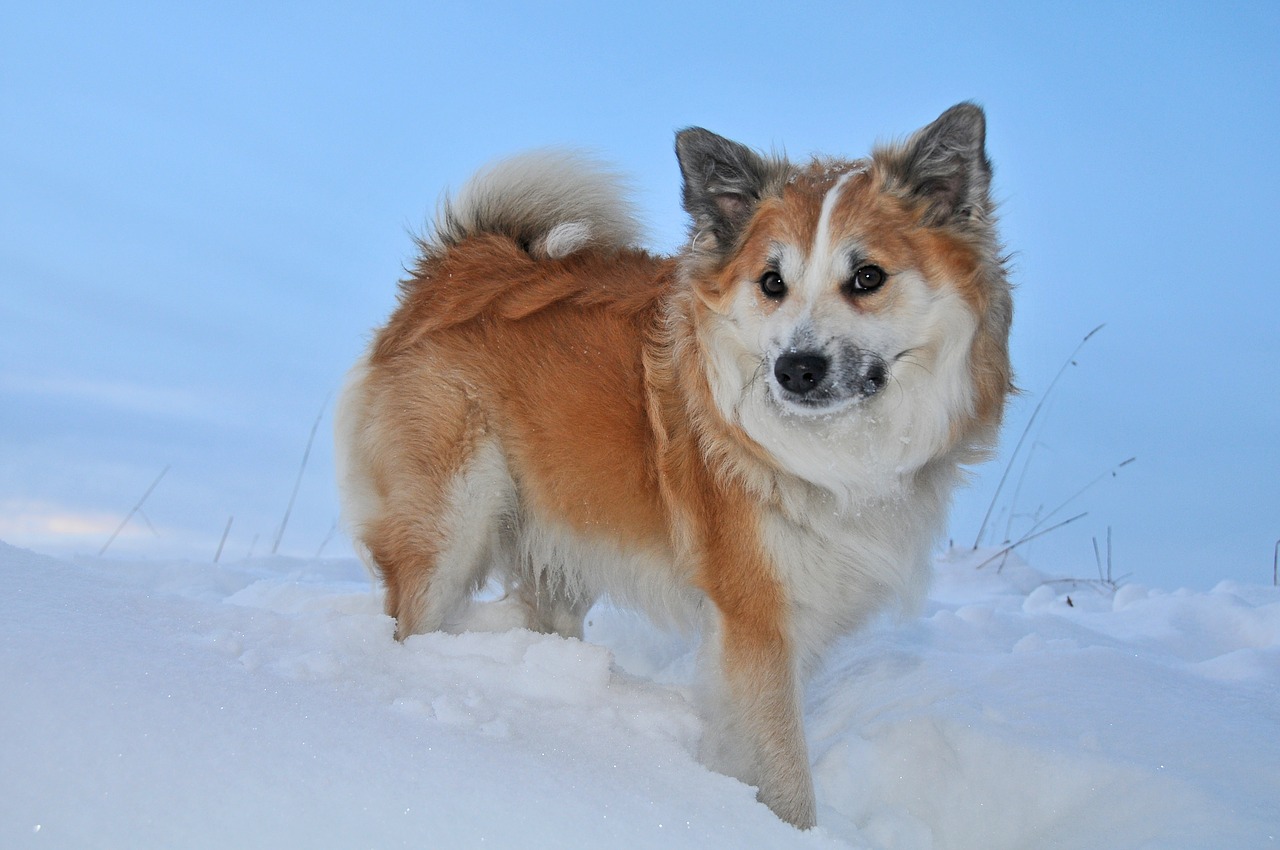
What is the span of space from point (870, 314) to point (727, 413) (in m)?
0.49

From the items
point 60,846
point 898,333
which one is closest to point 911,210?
point 898,333

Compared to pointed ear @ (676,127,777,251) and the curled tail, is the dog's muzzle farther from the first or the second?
the curled tail

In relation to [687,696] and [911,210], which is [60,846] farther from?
[911,210]

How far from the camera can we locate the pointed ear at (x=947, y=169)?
257cm

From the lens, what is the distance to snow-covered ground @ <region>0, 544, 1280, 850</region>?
1434 mm

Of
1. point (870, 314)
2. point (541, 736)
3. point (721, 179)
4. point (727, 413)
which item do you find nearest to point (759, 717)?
point (541, 736)

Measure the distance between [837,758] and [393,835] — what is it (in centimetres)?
165

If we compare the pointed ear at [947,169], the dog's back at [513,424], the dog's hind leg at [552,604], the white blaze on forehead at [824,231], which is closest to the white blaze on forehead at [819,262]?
the white blaze on forehead at [824,231]

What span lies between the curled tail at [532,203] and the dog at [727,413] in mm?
116

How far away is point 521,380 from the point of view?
304 cm

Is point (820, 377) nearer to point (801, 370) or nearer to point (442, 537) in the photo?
point (801, 370)

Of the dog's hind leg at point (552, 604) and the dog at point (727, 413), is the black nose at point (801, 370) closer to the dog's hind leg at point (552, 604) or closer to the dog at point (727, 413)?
the dog at point (727, 413)

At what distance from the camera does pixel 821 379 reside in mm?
2344

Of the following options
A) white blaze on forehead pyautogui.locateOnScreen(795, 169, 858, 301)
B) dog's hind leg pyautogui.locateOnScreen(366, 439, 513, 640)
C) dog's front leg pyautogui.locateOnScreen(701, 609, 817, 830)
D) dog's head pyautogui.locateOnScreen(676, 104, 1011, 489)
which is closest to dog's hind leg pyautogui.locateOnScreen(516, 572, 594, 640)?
dog's hind leg pyautogui.locateOnScreen(366, 439, 513, 640)
